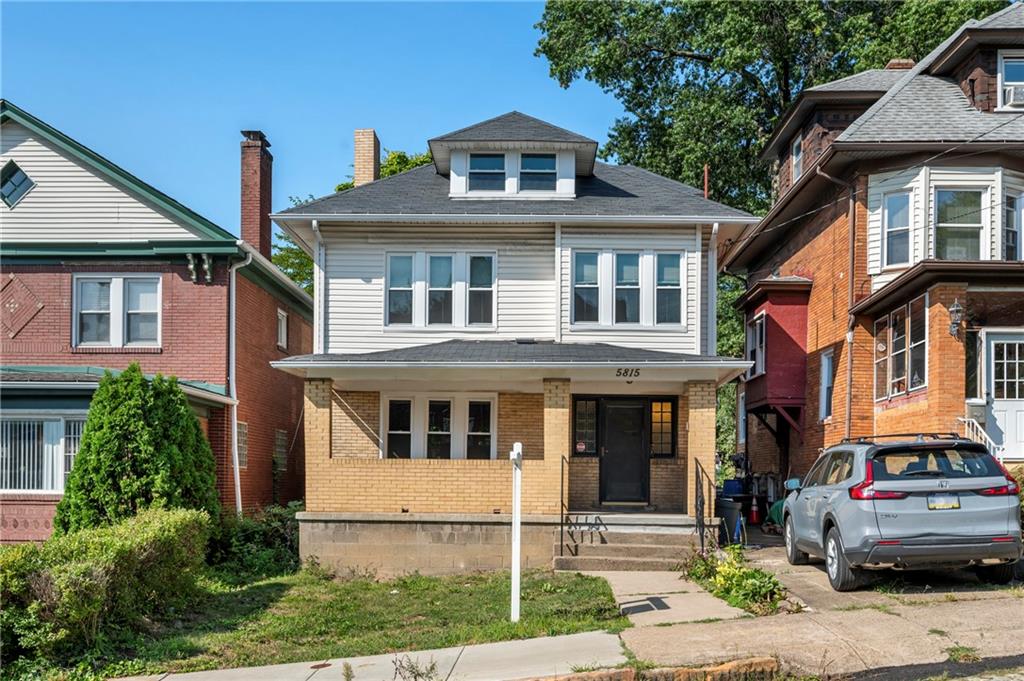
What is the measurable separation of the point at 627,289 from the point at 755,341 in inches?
265

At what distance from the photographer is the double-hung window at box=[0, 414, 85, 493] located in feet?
57.6

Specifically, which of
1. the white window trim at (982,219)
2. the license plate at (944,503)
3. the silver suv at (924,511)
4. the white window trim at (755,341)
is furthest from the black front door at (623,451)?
the license plate at (944,503)

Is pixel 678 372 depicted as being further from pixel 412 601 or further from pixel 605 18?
pixel 605 18

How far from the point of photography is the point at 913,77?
21781 millimetres

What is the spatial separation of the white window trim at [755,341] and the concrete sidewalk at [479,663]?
13540 mm

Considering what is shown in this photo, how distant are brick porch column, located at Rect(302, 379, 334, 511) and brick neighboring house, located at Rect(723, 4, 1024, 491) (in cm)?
923

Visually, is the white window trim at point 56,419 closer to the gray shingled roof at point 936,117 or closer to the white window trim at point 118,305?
the white window trim at point 118,305

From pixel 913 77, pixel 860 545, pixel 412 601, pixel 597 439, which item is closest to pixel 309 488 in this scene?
pixel 412 601

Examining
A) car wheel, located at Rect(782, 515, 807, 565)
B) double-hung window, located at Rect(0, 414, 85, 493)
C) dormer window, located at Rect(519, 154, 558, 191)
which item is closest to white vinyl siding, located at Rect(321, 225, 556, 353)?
dormer window, located at Rect(519, 154, 558, 191)

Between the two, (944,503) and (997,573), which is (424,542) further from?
(997,573)

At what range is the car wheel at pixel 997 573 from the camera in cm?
1212

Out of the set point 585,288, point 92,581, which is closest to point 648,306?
point 585,288

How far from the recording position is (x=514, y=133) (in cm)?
1950

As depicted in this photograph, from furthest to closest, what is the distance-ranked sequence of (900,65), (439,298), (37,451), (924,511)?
1. (900,65)
2. (439,298)
3. (37,451)
4. (924,511)
